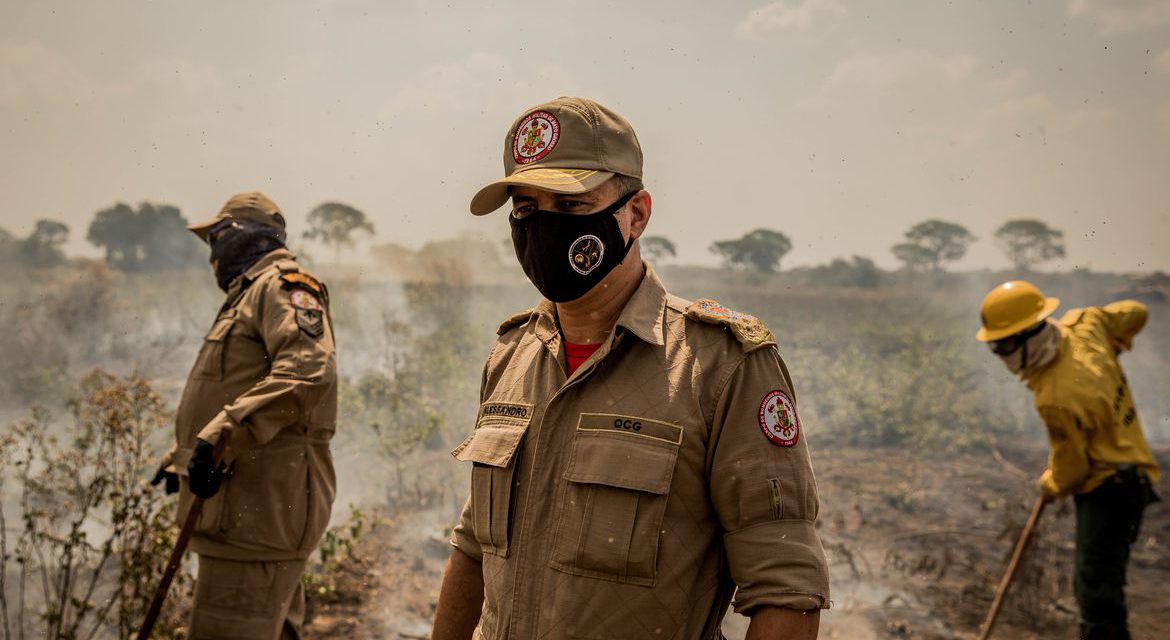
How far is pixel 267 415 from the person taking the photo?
3441 mm

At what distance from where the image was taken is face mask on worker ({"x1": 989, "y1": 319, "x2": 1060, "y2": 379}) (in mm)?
4707

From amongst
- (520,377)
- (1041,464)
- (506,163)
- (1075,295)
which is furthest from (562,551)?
(1075,295)

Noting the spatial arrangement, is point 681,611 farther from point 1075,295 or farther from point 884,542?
point 1075,295

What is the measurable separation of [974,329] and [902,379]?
1.49 m

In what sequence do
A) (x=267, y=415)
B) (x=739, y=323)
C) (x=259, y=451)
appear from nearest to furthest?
1. (x=739, y=323)
2. (x=267, y=415)
3. (x=259, y=451)

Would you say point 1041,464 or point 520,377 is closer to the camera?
point 520,377

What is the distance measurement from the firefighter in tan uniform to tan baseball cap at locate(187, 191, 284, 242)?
262 cm

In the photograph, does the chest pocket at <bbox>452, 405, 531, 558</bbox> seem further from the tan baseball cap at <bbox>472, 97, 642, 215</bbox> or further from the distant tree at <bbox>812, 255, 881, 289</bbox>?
the distant tree at <bbox>812, 255, 881, 289</bbox>

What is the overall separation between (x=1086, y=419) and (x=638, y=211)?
389 centimetres

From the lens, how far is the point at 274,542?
3.54 m

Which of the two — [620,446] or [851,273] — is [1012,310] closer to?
[620,446]

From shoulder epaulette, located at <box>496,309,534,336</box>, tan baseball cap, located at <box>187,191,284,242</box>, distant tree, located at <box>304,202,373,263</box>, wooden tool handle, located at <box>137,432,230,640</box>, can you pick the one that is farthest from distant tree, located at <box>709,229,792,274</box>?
shoulder epaulette, located at <box>496,309,534,336</box>

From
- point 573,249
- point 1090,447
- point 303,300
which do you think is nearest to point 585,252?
point 573,249

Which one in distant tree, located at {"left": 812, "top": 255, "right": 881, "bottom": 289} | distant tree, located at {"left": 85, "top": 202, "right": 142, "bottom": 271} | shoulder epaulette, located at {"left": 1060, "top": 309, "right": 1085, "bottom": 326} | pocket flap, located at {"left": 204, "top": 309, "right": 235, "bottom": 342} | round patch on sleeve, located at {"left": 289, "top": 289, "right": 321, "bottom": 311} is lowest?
pocket flap, located at {"left": 204, "top": 309, "right": 235, "bottom": 342}
